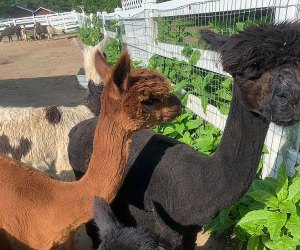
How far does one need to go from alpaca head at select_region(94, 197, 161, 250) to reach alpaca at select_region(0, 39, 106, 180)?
6.96 ft

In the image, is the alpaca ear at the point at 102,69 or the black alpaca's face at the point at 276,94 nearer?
the black alpaca's face at the point at 276,94

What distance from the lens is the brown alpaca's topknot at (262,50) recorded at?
1884mm

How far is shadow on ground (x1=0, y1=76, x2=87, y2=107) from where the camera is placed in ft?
31.8

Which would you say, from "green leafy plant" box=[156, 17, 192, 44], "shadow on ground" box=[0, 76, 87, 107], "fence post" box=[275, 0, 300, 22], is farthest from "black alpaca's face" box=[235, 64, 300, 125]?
"shadow on ground" box=[0, 76, 87, 107]

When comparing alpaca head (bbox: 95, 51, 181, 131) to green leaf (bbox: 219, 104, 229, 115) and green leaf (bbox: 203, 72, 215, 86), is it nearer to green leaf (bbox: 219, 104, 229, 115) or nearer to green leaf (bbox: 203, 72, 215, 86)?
green leaf (bbox: 219, 104, 229, 115)

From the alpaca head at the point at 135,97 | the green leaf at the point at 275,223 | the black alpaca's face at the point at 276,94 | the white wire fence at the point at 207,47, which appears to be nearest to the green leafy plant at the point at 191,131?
the white wire fence at the point at 207,47

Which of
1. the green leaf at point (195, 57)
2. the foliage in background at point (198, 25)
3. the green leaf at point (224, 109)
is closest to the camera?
the foliage in background at point (198, 25)

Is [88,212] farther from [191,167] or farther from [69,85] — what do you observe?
[69,85]

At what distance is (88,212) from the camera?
2.30 metres

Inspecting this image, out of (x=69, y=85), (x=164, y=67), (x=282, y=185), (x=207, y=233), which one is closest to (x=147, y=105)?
(x=282, y=185)

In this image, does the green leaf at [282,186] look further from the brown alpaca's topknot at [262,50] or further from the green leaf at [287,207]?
the brown alpaca's topknot at [262,50]

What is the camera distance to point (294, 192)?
2369mm

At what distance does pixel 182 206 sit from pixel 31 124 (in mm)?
2239

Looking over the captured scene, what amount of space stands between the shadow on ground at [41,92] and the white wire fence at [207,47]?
365 centimetres
